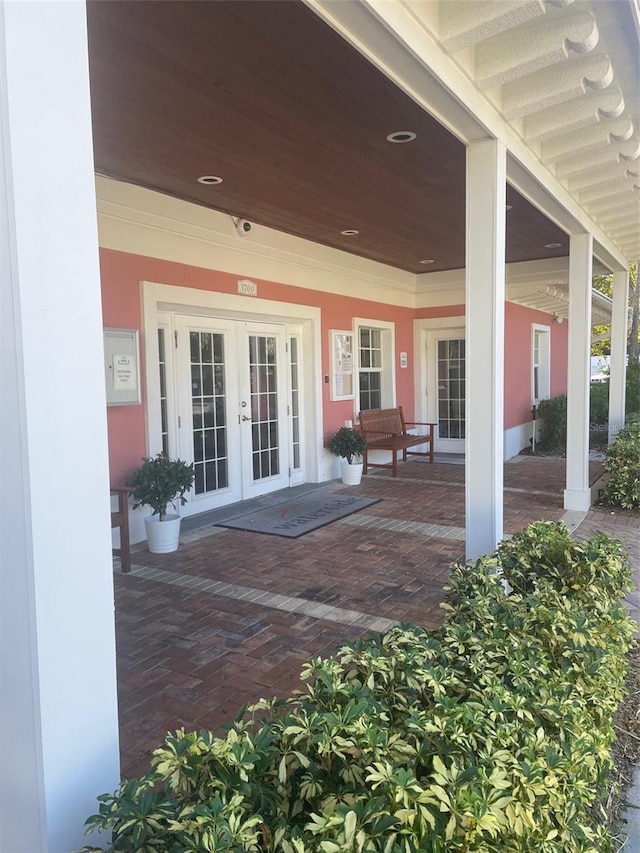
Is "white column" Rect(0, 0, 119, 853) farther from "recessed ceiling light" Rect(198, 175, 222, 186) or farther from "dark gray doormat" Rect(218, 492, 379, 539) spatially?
"dark gray doormat" Rect(218, 492, 379, 539)

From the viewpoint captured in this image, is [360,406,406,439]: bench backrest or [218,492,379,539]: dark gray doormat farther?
[360,406,406,439]: bench backrest

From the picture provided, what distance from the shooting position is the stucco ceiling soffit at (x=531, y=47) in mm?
2656

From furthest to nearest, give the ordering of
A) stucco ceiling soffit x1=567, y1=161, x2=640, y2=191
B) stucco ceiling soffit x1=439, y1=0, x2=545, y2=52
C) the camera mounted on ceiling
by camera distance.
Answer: the camera mounted on ceiling, stucco ceiling soffit x1=567, y1=161, x2=640, y2=191, stucco ceiling soffit x1=439, y1=0, x2=545, y2=52

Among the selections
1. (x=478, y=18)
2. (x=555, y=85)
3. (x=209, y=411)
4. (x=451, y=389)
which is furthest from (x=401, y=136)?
(x=451, y=389)

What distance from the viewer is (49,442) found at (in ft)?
3.76

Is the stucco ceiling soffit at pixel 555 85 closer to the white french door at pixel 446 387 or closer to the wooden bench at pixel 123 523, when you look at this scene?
the wooden bench at pixel 123 523

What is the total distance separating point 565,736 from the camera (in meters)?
1.62

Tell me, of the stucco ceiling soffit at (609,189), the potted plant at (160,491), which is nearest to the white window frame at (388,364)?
the stucco ceiling soffit at (609,189)

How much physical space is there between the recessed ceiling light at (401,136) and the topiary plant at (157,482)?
2964 mm

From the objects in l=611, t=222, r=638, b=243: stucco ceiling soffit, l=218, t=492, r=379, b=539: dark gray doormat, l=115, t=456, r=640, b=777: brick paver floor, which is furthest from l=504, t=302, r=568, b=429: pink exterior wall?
l=218, t=492, r=379, b=539: dark gray doormat

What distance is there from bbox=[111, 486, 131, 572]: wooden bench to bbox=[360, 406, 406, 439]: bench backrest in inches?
168

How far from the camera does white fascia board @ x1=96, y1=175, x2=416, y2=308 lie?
4.96 metres

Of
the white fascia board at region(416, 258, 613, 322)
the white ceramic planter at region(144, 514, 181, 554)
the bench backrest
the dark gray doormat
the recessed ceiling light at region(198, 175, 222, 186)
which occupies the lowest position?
the dark gray doormat

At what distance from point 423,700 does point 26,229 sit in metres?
1.55
